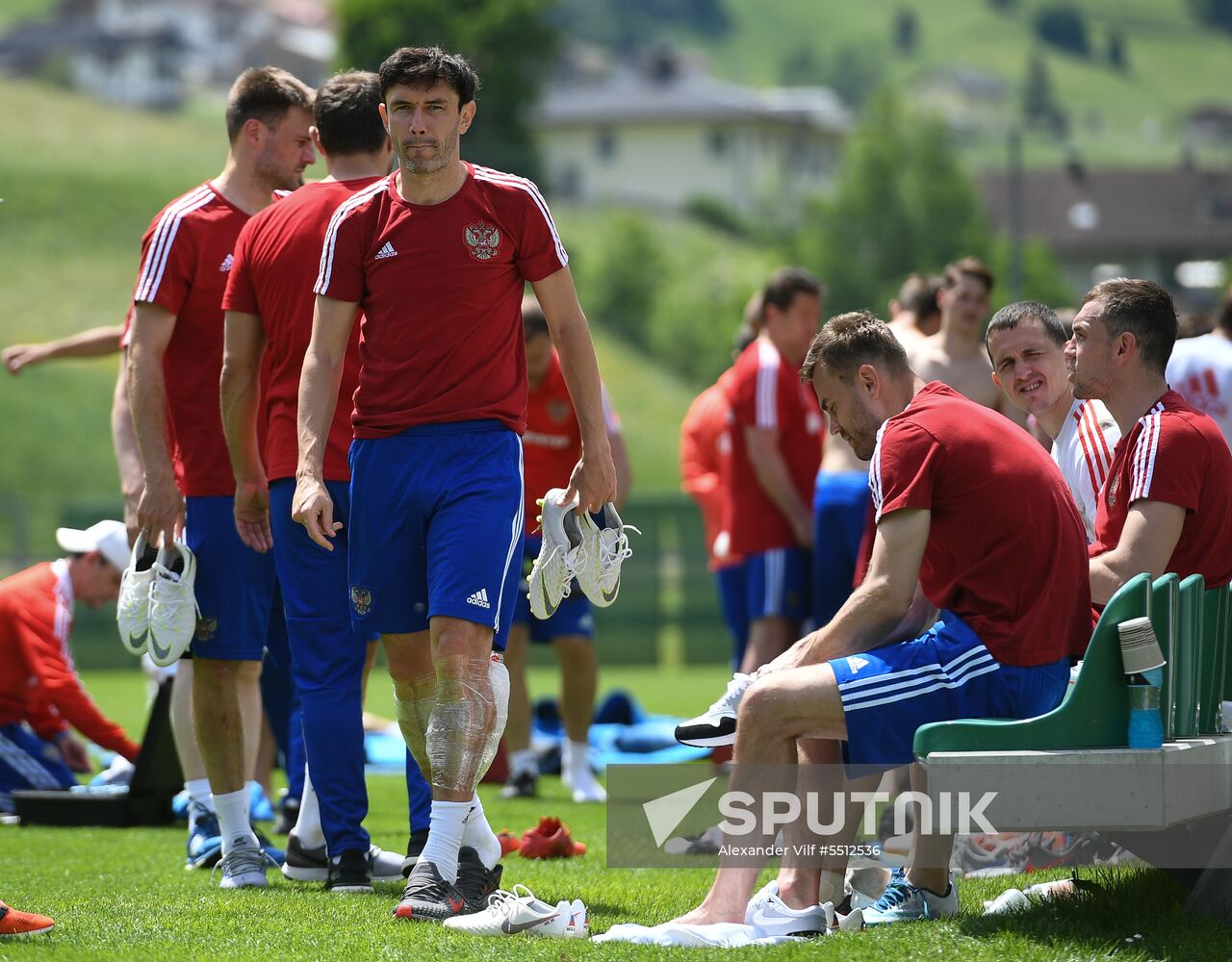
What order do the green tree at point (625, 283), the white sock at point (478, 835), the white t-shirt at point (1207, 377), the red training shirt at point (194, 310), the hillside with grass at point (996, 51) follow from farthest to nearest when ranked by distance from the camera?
the hillside with grass at point (996, 51) < the green tree at point (625, 283) < the white t-shirt at point (1207, 377) < the red training shirt at point (194, 310) < the white sock at point (478, 835)

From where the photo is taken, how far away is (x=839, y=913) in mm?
4609

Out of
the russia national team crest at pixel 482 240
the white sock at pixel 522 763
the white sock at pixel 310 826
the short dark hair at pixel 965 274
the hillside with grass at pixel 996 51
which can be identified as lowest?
the white sock at pixel 522 763

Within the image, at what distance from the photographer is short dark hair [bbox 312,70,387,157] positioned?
5.71 metres

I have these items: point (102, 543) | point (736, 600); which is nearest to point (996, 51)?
point (736, 600)

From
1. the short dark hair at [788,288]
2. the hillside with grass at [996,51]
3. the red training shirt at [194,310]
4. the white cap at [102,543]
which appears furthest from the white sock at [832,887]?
the hillside with grass at [996,51]

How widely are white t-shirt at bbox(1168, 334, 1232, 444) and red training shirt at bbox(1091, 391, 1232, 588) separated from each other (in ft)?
9.11

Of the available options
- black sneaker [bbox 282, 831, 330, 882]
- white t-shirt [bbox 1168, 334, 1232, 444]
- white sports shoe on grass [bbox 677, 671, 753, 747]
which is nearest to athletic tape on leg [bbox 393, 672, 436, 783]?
black sneaker [bbox 282, 831, 330, 882]

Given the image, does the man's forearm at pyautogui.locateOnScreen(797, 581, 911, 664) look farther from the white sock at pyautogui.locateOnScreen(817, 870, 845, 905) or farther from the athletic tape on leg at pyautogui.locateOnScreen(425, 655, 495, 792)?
the athletic tape on leg at pyautogui.locateOnScreen(425, 655, 495, 792)

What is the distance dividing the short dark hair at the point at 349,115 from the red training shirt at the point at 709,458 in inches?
157

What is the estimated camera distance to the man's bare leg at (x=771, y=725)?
4.29 metres

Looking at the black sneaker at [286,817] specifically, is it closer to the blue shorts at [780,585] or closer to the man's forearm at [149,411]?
the man's forearm at [149,411]

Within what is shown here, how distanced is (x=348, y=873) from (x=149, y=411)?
172 centimetres

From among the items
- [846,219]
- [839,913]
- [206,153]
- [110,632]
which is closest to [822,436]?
[839,913]

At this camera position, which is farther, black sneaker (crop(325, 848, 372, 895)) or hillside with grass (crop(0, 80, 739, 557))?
hillside with grass (crop(0, 80, 739, 557))
